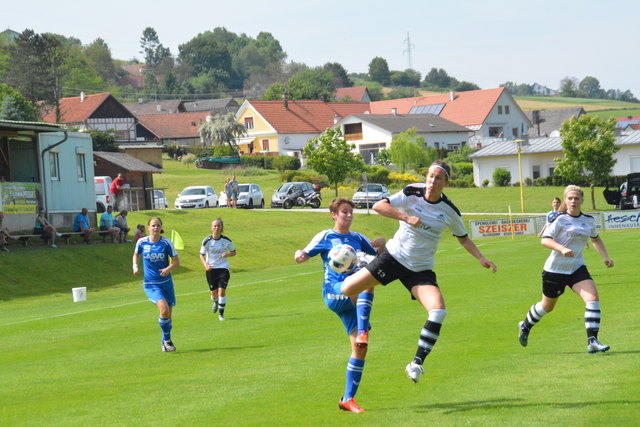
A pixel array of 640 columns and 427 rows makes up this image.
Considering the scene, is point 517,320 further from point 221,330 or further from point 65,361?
point 65,361

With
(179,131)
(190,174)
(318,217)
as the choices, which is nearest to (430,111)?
(179,131)

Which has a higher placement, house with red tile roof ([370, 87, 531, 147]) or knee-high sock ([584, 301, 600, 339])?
house with red tile roof ([370, 87, 531, 147])

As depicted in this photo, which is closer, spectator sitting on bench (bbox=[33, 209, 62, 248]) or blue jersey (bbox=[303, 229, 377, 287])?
blue jersey (bbox=[303, 229, 377, 287])

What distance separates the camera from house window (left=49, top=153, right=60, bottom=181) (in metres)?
42.6

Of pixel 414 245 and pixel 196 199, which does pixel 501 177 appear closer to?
pixel 196 199

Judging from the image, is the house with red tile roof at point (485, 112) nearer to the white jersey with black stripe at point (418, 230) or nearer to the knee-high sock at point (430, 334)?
the white jersey with black stripe at point (418, 230)

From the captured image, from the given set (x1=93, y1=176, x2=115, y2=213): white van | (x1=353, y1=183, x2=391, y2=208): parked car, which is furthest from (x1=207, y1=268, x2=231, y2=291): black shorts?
(x1=353, y1=183, x2=391, y2=208): parked car

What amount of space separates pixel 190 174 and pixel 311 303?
242ft

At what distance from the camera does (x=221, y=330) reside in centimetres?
1769

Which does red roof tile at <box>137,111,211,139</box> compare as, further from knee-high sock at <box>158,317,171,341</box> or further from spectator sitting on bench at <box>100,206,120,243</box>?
knee-high sock at <box>158,317,171,341</box>

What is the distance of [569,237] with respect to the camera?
42.0 feet

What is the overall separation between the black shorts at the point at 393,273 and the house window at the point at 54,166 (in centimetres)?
3539

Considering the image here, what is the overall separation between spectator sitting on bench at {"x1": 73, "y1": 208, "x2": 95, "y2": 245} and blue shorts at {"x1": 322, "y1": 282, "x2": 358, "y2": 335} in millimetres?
30416

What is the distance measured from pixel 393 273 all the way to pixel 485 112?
11917 cm
